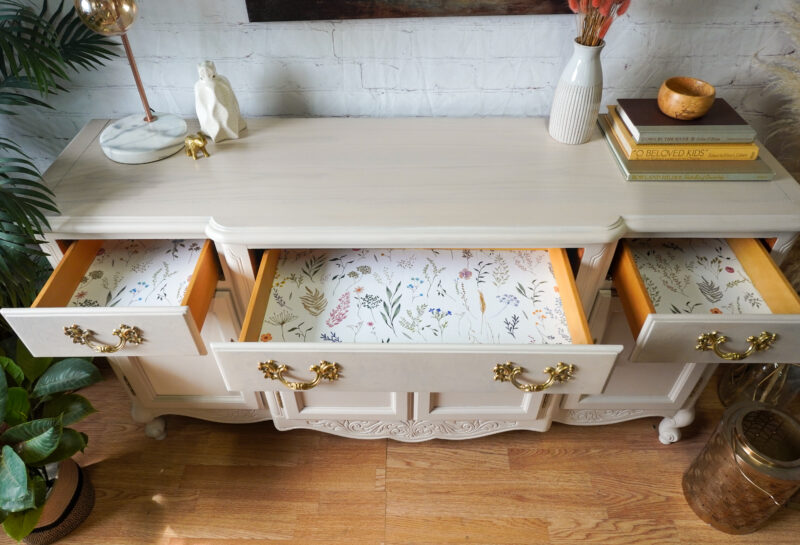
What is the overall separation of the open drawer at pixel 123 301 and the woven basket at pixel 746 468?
1.07m

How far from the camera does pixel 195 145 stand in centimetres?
114

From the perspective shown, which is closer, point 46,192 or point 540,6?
point 46,192

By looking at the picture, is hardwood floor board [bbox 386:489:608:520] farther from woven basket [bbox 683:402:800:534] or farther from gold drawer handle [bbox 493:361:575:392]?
gold drawer handle [bbox 493:361:575:392]

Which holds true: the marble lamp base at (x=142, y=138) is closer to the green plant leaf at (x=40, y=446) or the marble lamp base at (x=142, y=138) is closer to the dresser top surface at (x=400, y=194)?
the dresser top surface at (x=400, y=194)

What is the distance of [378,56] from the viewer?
48.8 inches

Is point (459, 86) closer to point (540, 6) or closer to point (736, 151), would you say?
point (540, 6)

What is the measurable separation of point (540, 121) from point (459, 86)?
0.66ft

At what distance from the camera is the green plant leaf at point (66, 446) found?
1082mm

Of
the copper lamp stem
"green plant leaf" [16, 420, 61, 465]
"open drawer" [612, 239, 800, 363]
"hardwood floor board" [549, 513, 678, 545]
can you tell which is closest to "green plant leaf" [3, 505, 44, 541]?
"green plant leaf" [16, 420, 61, 465]

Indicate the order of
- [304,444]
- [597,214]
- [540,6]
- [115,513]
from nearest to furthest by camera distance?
1. [597,214]
2. [540,6]
3. [115,513]
4. [304,444]

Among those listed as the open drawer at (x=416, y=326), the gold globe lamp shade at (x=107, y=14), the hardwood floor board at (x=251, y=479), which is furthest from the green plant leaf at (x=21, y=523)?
the gold globe lamp shade at (x=107, y=14)

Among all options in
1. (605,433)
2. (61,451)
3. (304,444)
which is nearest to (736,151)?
(605,433)

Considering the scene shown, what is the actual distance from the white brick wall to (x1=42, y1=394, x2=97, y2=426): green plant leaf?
649mm

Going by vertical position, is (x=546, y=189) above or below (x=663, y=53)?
below
